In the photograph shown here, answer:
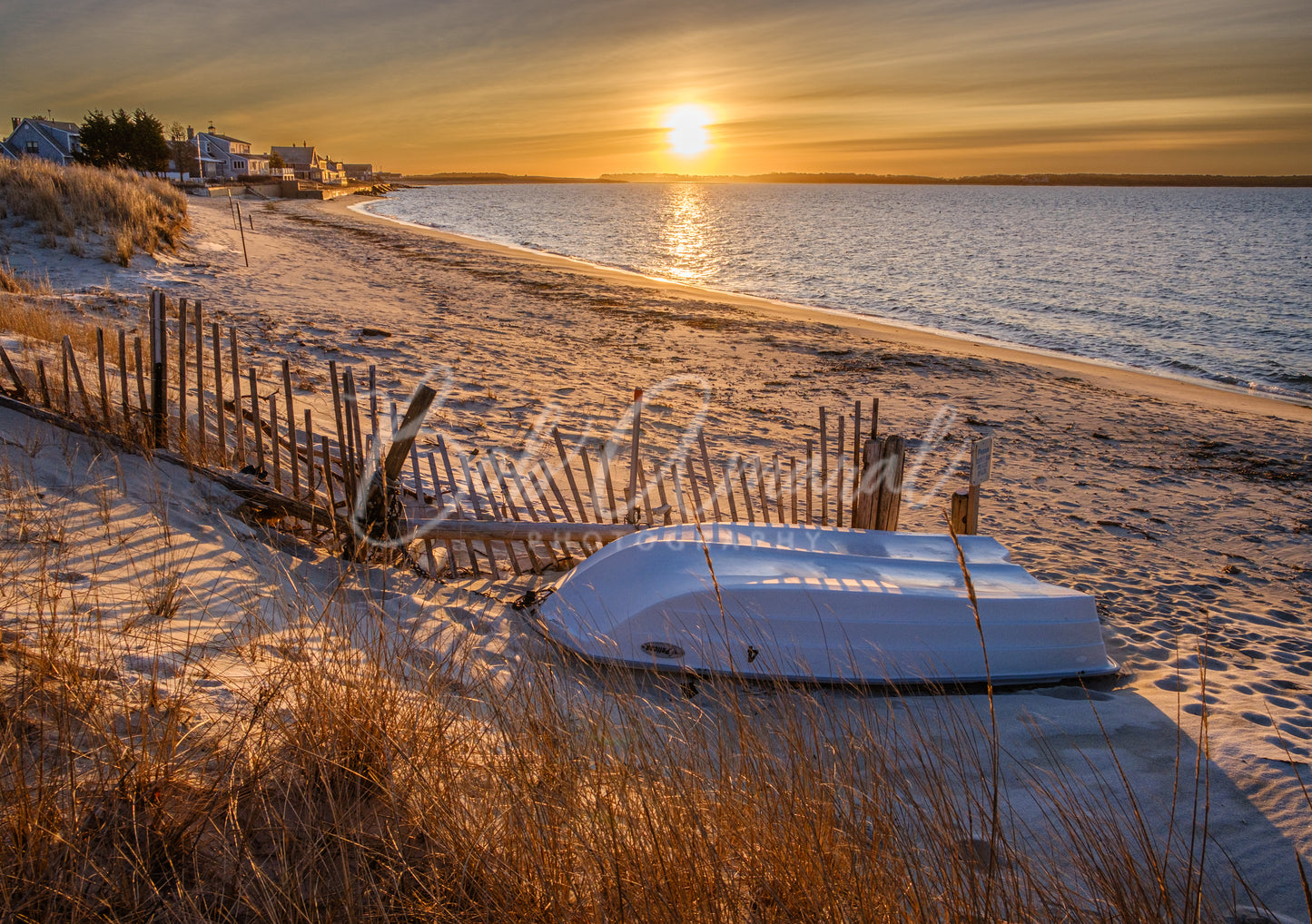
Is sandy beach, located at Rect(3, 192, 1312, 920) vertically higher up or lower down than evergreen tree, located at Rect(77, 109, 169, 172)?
lower down

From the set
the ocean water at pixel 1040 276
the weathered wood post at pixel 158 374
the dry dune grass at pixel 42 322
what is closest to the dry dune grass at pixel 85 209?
the dry dune grass at pixel 42 322

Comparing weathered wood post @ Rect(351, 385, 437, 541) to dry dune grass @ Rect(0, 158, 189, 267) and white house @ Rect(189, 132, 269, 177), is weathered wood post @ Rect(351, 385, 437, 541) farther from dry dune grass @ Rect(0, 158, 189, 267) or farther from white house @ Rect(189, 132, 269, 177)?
white house @ Rect(189, 132, 269, 177)

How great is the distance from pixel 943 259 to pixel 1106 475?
3604cm

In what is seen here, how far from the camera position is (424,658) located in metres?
3.14

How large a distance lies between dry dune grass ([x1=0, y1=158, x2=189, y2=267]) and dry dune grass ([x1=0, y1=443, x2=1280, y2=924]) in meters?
15.0

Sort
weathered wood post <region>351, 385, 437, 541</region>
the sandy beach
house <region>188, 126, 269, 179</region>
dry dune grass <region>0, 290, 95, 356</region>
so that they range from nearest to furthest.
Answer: the sandy beach < weathered wood post <region>351, 385, 437, 541</region> < dry dune grass <region>0, 290, 95, 356</region> < house <region>188, 126, 269, 179</region>

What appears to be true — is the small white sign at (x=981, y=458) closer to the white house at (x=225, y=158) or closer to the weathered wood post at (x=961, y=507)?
the weathered wood post at (x=961, y=507)

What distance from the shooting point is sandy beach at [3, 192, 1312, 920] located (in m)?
3.51

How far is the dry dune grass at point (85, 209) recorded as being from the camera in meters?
14.2

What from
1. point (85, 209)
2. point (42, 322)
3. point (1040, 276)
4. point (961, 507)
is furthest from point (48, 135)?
point (961, 507)

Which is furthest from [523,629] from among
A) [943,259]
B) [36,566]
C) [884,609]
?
[943,259]

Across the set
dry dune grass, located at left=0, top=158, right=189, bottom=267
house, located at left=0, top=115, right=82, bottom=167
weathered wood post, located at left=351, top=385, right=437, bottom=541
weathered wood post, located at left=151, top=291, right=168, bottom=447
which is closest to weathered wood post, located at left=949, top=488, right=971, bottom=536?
weathered wood post, located at left=351, top=385, right=437, bottom=541

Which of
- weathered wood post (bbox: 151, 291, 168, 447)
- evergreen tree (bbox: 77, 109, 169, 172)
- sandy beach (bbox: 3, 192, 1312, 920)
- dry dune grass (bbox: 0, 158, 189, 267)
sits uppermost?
evergreen tree (bbox: 77, 109, 169, 172)

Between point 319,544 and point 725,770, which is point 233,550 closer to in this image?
point 319,544
